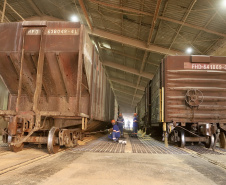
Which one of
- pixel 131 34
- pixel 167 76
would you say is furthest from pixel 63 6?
pixel 167 76

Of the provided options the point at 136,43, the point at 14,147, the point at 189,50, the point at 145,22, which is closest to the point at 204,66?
the point at 14,147

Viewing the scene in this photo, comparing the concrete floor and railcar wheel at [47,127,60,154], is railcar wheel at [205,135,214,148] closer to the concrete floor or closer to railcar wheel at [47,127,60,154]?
the concrete floor

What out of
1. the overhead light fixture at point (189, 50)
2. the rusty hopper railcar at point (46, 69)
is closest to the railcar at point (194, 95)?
the rusty hopper railcar at point (46, 69)

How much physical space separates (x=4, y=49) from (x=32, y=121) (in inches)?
88.4

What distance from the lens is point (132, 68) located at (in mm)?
20141

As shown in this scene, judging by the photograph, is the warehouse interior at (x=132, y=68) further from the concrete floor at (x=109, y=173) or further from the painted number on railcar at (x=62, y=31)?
the painted number on railcar at (x=62, y=31)

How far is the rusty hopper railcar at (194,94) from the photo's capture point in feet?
21.5

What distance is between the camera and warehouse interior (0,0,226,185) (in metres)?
3.17

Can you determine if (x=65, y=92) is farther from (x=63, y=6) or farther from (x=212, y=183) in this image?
(x=63, y=6)

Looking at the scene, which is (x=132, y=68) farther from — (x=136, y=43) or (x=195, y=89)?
(x=195, y=89)

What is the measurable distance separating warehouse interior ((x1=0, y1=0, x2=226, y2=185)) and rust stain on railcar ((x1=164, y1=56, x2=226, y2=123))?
1.52 feet

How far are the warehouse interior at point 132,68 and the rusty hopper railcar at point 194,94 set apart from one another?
0.42 metres

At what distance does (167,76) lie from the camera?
22.3 feet

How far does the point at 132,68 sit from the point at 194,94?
13812 millimetres
